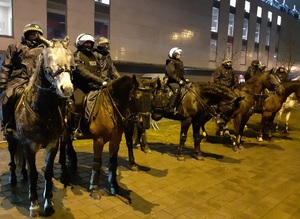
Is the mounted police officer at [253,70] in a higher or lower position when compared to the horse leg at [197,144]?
higher

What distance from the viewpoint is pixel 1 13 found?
1322cm

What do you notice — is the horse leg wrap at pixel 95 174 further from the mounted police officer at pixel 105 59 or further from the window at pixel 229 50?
the window at pixel 229 50

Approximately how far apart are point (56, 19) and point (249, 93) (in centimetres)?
1162

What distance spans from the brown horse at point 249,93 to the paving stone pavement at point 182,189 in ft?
2.86

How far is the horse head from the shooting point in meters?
3.13

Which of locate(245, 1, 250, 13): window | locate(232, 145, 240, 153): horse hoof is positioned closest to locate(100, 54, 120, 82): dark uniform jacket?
locate(232, 145, 240, 153): horse hoof

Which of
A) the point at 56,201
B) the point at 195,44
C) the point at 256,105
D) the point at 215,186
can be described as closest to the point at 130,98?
the point at 56,201

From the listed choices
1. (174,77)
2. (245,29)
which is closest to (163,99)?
(174,77)

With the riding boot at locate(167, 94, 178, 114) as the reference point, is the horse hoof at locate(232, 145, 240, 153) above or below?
below

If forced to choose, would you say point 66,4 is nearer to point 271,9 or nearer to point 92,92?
point 92,92

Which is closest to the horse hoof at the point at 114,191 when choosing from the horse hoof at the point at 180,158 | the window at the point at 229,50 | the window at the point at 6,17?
the horse hoof at the point at 180,158

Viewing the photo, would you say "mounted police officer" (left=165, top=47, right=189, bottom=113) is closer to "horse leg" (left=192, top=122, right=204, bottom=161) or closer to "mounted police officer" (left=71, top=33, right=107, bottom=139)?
"horse leg" (left=192, top=122, right=204, bottom=161)

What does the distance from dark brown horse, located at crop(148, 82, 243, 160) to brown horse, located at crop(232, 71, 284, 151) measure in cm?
150

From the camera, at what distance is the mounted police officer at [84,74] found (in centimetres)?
494
